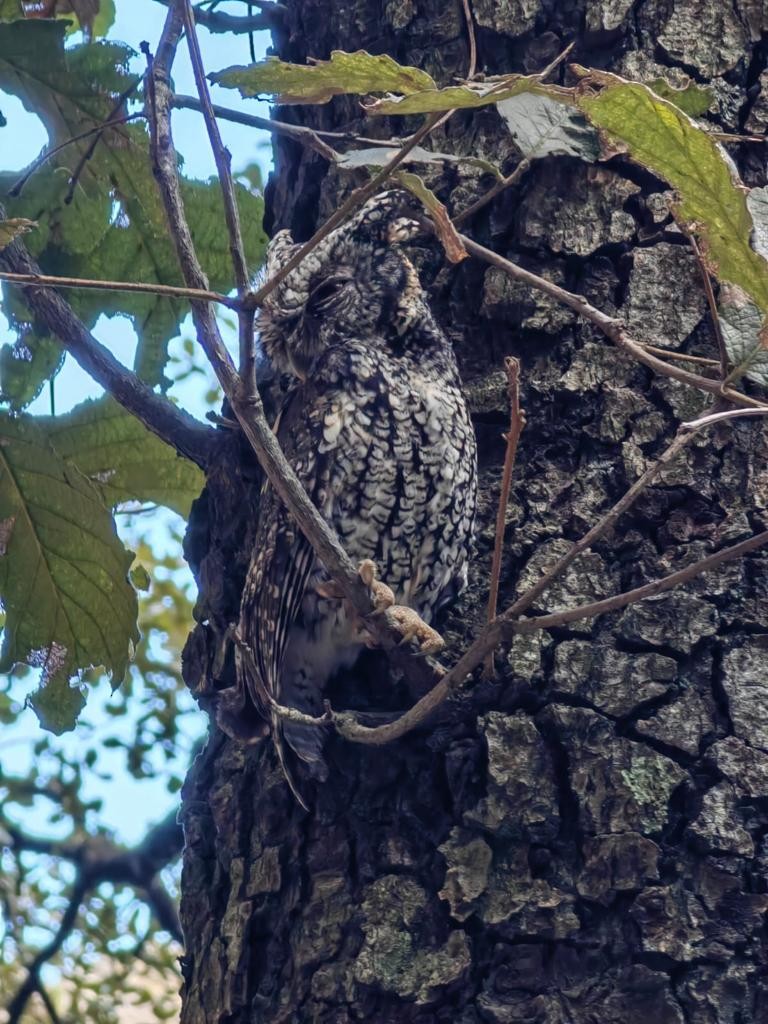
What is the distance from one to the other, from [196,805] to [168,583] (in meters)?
3.09

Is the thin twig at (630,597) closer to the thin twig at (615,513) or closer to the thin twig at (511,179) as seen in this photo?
the thin twig at (615,513)

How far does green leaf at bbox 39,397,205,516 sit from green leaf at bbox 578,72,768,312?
1.17 metres

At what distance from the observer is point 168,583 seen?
17.1 feet

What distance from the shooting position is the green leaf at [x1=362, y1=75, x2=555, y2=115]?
1309 mm

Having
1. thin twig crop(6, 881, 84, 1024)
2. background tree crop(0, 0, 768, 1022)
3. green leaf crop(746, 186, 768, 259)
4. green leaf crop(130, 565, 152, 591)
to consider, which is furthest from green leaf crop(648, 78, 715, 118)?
thin twig crop(6, 881, 84, 1024)

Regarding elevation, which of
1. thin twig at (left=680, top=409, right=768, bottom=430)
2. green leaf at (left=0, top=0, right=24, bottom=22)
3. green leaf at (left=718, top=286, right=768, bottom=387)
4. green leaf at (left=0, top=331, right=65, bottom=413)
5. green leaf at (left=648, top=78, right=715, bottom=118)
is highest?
green leaf at (left=0, top=0, right=24, bottom=22)

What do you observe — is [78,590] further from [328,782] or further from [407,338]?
[407,338]

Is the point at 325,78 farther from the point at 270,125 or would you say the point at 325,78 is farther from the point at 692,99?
the point at 692,99

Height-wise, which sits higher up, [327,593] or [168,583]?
[168,583]

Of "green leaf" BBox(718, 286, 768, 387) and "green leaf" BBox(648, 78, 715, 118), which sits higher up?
"green leaf" BBox(648, 78, 715, 118)

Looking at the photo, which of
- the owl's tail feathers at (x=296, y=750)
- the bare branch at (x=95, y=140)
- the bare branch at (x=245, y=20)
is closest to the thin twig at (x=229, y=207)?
the bare branch at (x=95, y=140)

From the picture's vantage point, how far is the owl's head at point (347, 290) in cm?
234

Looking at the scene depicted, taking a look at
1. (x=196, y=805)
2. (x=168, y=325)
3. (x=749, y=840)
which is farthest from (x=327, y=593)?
(x=749, y=840)

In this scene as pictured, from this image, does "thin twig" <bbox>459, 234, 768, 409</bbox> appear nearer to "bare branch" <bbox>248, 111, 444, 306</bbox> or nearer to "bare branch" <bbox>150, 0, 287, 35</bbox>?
"bare branch" <bbox>248, 111, 444, 306</bbox>
